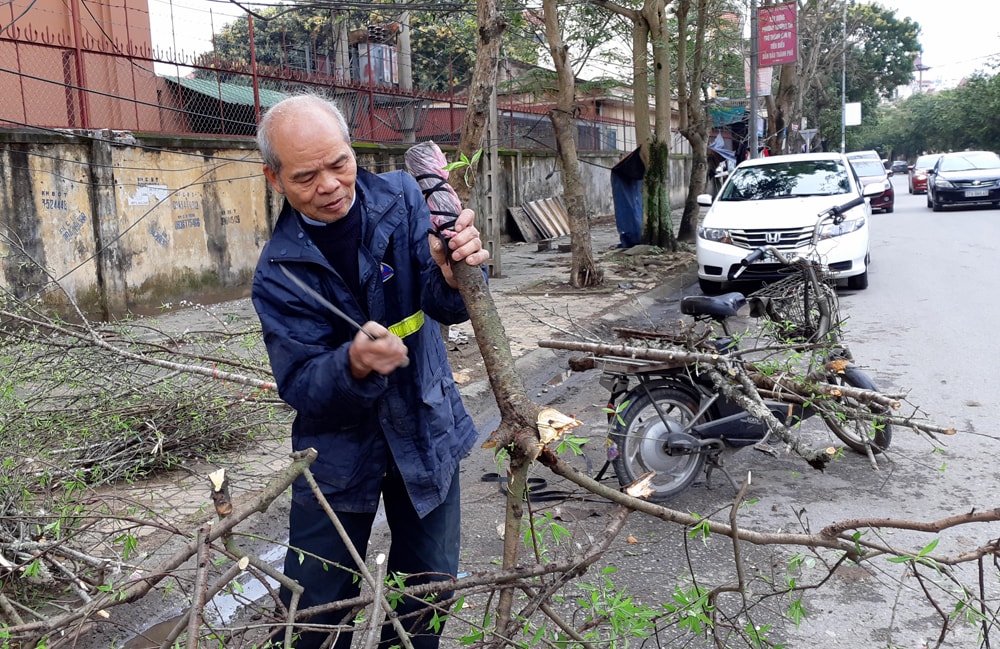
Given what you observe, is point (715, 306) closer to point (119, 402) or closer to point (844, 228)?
point (119, 402)

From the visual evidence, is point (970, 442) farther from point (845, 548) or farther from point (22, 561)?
point (22, 561)

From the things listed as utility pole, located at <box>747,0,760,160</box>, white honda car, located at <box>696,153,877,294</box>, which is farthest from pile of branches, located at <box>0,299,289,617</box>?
utility pole, located at <box>747,0,760,160</box>

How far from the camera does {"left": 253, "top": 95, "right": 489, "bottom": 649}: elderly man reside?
198cm

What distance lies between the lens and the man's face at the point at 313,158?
77.3 inches

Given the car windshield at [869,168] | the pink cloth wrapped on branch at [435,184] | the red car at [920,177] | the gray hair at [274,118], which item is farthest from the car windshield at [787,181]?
the red car at [920,177]

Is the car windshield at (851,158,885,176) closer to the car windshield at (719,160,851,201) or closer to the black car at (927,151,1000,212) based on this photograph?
the black car at (927,151,1000,212)

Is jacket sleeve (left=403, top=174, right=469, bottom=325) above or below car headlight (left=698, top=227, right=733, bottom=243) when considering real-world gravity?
above

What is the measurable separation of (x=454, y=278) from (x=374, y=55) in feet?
48.5

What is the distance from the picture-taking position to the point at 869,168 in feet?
72.8

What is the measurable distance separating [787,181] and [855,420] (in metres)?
7.28

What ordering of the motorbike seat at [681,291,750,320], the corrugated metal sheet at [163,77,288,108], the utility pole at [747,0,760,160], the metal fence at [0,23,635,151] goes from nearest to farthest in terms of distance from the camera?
the motorbike seat at [681,291,750,320], the metal fence at [0,23,635,151], the corrugated metal sheet at [163,77,288,108], the utility pole at [747,0,760,160]

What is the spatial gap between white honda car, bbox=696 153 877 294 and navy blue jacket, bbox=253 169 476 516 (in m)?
6.89

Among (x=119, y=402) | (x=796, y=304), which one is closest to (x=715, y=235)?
(x=796, y=304)

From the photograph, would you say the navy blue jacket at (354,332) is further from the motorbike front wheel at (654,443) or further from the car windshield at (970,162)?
the car windshield at (970,162)
